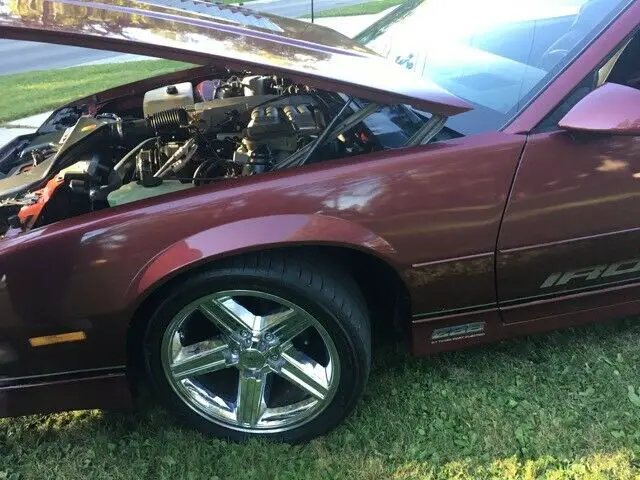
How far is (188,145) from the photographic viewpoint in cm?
246

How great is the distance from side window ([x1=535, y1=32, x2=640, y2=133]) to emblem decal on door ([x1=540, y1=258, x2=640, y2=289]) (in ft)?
1.73

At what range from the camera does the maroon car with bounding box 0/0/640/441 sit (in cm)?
188

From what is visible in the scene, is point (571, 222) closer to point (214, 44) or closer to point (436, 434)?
point (436, 434)

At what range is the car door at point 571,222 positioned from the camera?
6.30 feet

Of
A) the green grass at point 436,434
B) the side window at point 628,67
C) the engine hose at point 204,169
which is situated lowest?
the green grass at point 436,434

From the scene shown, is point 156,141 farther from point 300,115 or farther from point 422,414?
point 422,414

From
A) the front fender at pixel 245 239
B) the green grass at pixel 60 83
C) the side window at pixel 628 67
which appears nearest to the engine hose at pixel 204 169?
the front fender at pixel 245 239

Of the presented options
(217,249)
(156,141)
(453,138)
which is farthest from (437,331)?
(156,141)

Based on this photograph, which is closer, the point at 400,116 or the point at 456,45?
the point at 400,116

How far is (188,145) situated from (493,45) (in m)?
1.32

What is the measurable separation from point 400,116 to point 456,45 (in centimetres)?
56

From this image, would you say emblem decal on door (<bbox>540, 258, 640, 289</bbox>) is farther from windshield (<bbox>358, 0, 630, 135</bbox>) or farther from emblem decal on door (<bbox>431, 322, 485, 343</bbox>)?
windshield (<bbox>358, 0, 630, 135</bbox>)

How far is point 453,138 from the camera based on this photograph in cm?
200

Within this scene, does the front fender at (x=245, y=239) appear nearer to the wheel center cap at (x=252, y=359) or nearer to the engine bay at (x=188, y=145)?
the engine bay at (x=188, y=145)
